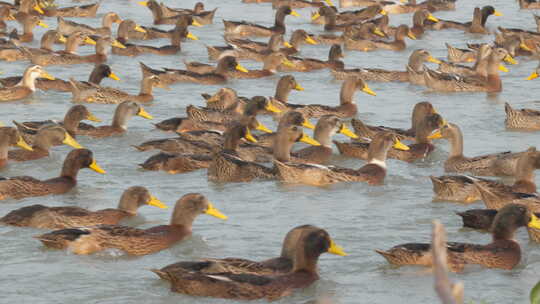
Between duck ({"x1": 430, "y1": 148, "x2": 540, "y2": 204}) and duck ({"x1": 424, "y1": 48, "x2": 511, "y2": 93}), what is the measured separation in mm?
7673

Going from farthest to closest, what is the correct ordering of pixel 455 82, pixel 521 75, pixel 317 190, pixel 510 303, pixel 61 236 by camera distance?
pixel 521 75
pixel 455 82
pixel 317 190
pixel 61 236
pixel 510 303

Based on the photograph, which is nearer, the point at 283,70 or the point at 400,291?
the point at 400,291

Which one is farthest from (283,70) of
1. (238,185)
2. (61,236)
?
(61,236)

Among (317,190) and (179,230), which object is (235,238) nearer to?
(179,230)

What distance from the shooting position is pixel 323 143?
15727mm

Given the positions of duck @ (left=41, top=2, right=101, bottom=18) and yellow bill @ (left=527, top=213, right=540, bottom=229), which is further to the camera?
duck @ (left=41, top=2, right=101, bottom=18)

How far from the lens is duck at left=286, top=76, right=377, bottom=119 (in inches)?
718

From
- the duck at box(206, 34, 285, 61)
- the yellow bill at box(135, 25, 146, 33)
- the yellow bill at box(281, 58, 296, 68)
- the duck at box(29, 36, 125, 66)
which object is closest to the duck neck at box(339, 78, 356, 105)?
the yellow bill at box(281, 58, 296, 68)

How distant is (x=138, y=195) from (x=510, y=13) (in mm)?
21618

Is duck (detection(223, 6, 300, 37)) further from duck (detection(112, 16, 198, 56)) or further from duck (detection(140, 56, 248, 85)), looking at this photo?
duck (detection(140, 56, 248, 85))

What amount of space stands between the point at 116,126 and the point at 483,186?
617 centimetres

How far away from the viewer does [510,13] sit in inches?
1260

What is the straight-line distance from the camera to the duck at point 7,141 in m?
14.5

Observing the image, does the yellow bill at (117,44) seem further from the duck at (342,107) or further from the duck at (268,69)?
the duck at (342,107)
